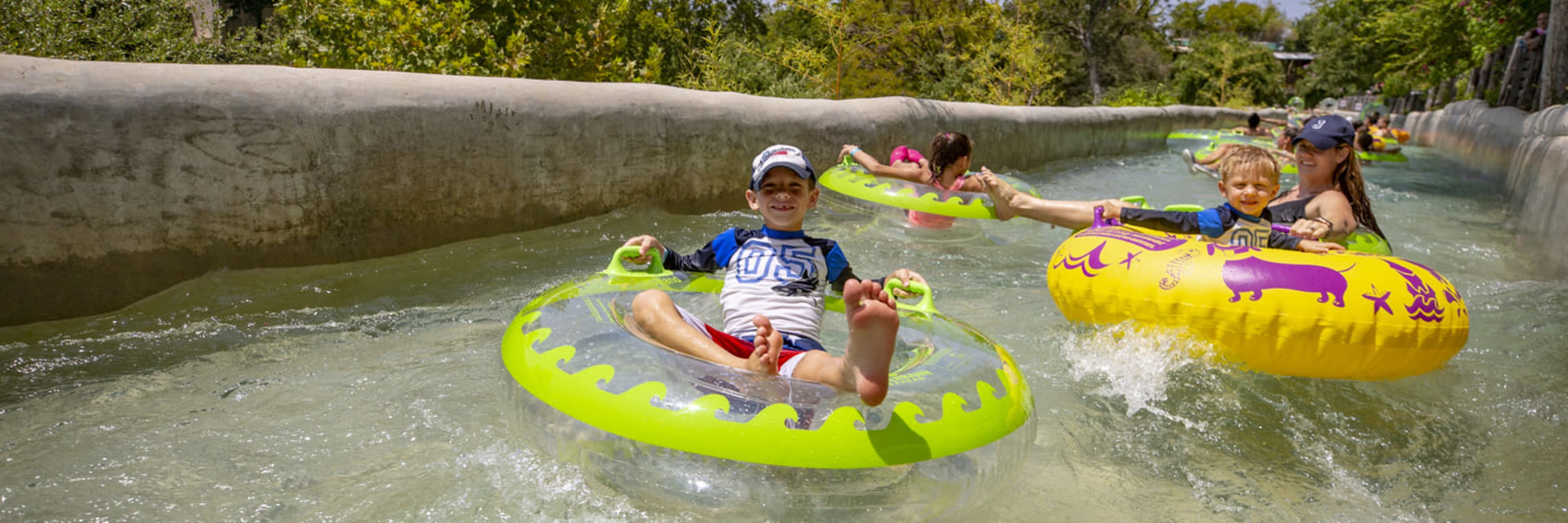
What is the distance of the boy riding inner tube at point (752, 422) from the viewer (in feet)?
7.30

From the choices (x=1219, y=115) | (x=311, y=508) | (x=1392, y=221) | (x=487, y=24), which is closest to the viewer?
(x=311, y=508)

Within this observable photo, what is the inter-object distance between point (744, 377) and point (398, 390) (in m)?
1.51

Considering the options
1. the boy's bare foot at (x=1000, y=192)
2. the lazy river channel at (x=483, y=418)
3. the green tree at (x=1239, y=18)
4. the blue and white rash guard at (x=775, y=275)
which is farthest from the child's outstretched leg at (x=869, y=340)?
the green tree at (x=1239, y=18)

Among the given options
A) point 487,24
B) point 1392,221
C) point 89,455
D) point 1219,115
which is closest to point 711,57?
point 487,24

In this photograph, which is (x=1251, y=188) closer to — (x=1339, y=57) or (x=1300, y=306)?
(x=1300, y=306)

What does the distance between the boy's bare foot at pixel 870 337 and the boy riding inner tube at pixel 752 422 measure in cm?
8

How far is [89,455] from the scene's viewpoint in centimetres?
267

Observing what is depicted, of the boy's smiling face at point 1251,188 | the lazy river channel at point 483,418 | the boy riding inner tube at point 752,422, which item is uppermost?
the boy's smiling face at point 1251,188

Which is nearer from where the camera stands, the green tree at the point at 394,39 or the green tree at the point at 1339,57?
the green tree at the point at 394,39

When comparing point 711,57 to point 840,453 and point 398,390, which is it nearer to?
point 398,390

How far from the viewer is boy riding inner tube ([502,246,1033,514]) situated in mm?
2227

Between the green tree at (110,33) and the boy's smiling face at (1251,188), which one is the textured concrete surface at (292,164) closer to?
the green tree at (110,33)

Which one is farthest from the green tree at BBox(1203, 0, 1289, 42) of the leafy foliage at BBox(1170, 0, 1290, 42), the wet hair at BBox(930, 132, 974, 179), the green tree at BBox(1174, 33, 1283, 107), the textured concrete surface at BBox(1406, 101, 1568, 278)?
the wet hair at BBox(930, 132, 974, 179)

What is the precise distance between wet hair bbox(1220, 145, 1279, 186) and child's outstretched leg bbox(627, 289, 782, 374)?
256 cm
